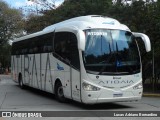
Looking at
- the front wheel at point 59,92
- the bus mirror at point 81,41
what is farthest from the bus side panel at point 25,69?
the bus mirror at point 81,41

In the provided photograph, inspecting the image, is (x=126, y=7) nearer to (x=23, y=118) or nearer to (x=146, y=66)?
(x=146, y=66)

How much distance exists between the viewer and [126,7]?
1051 inches

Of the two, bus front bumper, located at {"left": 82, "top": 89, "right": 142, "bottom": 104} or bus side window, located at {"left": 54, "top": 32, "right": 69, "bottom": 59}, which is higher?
bus side window, located at {"left": 54, "top": 32, "right": 69, "bottom": 59}

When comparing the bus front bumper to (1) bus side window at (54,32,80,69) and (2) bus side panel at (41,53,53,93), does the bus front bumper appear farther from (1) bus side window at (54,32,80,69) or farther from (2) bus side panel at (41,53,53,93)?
(2) bus side panel at (41,53,53,93)

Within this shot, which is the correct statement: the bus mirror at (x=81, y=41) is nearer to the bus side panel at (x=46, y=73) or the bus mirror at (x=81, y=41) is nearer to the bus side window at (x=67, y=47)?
the bus side window at (x=67, y=47)

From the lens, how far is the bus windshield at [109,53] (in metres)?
14.4

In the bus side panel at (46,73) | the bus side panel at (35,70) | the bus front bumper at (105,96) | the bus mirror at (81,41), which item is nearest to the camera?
the bus mirror at (81,41)

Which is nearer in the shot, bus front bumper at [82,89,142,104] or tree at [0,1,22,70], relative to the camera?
bus front bumper at [82,89,142,104]

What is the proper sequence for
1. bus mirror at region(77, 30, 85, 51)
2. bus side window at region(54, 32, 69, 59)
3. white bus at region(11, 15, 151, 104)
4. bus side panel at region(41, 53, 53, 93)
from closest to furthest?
bus mirror at region(77, 30, 85, 51), white bus at region(11, 15, 151, 104), bus side window at region(54, 32, 69, 59), bus side panel at region(41, 53, 53, 93)

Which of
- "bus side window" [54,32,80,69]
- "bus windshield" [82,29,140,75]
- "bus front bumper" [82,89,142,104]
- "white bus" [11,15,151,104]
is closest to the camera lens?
"bus front bumper" [82,89,142,104]

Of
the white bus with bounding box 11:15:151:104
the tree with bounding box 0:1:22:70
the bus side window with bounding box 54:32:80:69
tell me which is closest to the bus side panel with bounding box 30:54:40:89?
the bus side window with bounding box 54:32:80:69

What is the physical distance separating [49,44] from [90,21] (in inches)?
142

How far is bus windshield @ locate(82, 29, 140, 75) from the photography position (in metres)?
14.4

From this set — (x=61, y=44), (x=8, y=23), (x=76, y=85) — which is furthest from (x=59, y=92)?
(x=8, y=23)
